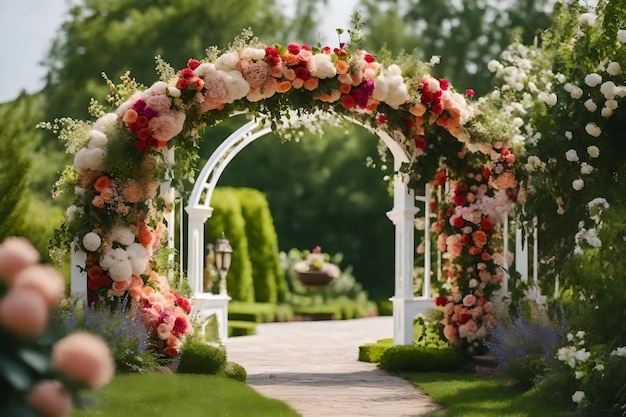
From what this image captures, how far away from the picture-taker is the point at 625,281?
613 cm

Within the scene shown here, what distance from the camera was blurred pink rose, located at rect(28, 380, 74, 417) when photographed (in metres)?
2.34

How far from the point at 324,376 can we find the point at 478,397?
89.5 inches

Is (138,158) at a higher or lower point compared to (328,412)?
higher

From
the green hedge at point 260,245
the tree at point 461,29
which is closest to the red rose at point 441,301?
the green hedge at point 260,245

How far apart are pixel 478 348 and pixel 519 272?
0.85m

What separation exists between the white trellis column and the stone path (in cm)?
52

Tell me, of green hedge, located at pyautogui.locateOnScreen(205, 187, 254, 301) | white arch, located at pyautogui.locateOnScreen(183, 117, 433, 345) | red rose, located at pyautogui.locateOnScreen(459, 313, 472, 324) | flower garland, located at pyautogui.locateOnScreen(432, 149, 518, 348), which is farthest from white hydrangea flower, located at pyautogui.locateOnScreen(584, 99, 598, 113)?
green hedge, located at pyautogui.locateOnScreen(205, 187, 254, 301)

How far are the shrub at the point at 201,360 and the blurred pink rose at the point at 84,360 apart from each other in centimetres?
609

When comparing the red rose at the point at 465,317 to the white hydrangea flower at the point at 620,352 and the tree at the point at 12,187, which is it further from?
the tree at the point at 12,187

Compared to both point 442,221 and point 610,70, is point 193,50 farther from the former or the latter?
point 610,70

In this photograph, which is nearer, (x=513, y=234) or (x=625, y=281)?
(x=625, y=281)

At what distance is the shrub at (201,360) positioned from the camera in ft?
27.5

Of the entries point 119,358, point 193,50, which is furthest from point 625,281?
point 193,50

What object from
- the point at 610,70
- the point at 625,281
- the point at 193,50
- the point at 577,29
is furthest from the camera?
the point at 193,50
